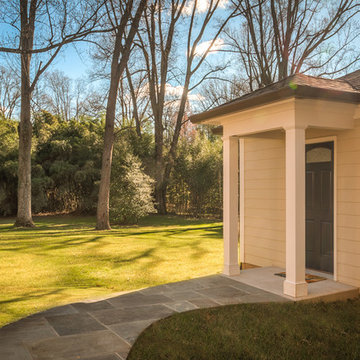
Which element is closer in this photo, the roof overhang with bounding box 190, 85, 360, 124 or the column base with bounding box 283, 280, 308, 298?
the roof overhang with bounding box 190, 85, 360, 124

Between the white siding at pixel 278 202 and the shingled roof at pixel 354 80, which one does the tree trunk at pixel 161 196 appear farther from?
the shingled roof at pixel 354 80

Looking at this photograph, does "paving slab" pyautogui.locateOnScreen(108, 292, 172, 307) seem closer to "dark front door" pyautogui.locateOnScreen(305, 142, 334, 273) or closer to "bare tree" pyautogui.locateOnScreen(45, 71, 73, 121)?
"dark front door" pyautogui.locateOnScreen(305, 142, 334, 273)

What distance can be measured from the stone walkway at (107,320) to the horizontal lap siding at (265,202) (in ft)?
4.29

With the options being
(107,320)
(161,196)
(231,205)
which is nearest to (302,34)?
(161,196)

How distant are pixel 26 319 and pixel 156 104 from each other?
52.9 feet

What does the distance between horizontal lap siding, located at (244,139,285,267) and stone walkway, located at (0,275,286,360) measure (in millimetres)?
1307

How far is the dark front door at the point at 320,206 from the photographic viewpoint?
563cm

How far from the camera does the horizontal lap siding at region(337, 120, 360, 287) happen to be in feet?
16.8

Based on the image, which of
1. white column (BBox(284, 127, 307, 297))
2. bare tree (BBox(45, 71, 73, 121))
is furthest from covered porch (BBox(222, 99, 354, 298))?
bare tree (BBox(45, 71, 73, 121))

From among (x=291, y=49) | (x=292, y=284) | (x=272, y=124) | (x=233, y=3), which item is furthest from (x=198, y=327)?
(x=233, y=3)

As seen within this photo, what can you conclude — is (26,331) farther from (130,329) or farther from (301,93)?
(301,93)

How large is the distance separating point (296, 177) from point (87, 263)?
15.9 ft

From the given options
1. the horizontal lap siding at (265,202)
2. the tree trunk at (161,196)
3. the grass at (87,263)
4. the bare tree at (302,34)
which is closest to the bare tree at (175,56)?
the tree trunk at (161,196)

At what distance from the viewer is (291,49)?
15039 millimetres
